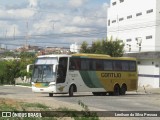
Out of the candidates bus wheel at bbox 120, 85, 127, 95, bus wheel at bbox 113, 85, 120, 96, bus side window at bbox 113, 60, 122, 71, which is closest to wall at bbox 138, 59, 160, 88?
bus wheel at bbox 120, 85, 127, 95

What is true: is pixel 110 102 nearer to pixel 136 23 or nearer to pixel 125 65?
pixel 125 65

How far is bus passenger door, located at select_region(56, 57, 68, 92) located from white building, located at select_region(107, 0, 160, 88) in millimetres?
29052

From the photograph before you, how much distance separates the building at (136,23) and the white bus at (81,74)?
A: 26571 millimetres

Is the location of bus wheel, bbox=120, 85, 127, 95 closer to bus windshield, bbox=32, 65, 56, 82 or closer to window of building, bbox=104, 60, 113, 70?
window of building, bbox=104, 60, 113, 70

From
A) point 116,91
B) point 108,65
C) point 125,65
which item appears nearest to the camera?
point 108,65

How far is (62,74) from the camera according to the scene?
3281 cm

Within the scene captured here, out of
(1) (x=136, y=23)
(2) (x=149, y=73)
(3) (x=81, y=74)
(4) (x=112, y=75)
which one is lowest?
(2) (x=149, y=73)

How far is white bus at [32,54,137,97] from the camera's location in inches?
1284

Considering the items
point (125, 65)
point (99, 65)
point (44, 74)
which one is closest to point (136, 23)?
point (125, 65)

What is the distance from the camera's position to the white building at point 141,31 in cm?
6277

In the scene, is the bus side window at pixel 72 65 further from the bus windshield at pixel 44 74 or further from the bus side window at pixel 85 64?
the bus windshield at pixel 44 74

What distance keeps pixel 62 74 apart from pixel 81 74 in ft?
6.91

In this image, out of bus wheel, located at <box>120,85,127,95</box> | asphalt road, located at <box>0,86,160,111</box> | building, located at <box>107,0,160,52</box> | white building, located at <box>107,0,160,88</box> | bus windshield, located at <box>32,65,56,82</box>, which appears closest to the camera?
asphalt road, located at <box>0,86,160,111</box>

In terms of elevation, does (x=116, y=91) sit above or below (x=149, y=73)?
below
